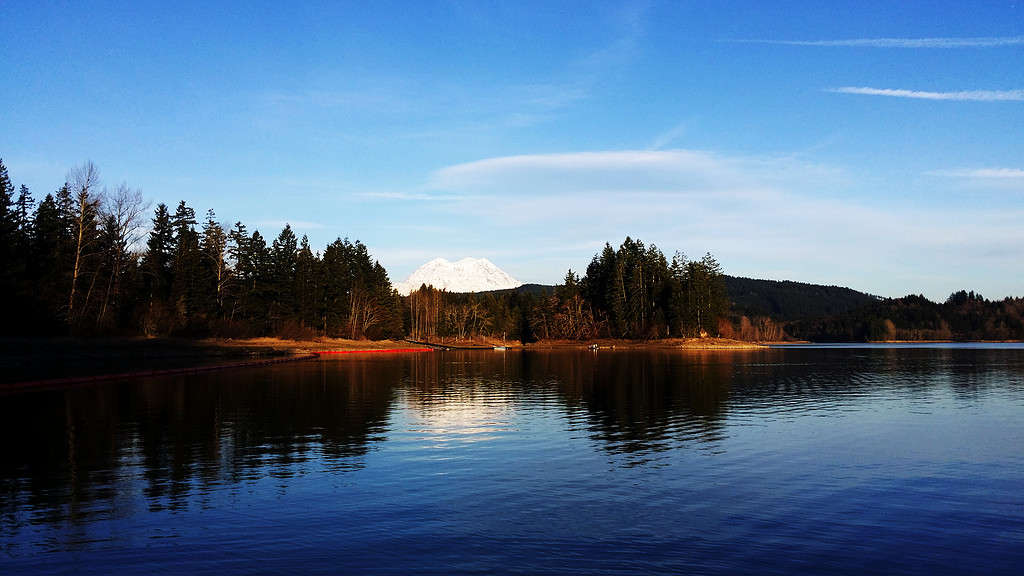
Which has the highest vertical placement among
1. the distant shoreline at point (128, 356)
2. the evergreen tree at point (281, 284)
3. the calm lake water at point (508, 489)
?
the evergreen tree at point (281, 284)

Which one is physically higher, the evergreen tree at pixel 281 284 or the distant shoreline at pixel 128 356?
the evergreen tree at pixel 281 284

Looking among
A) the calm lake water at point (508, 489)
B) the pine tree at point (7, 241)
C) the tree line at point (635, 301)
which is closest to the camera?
the calm lake water at point (508, 489)

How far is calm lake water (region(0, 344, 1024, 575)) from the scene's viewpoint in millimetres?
A: 11688

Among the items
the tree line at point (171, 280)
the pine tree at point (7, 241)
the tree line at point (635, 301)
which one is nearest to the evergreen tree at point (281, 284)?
the tree line at point (171, 280)

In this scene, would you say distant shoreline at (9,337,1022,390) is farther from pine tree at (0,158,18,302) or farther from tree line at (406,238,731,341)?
tree line at (406,238,731,341)

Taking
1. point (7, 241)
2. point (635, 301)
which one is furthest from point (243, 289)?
point (635, 301)

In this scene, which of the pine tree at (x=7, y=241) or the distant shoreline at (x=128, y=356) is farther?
the pine tree at (x=7, y=241)

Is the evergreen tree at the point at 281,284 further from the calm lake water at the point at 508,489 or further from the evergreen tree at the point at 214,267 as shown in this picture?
the calm lake water at the point at 508,489

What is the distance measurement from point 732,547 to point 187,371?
60.7 m

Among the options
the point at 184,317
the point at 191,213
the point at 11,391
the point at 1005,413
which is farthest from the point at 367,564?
the point at 191,213

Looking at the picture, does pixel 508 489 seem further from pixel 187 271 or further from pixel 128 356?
pixel 187 271

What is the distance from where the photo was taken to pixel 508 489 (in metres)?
16.8

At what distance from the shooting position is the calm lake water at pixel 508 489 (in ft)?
38.3

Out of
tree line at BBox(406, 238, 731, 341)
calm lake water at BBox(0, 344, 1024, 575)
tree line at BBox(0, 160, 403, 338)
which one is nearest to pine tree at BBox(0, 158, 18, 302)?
tree line at BBox(0, 160, 403, 338)
